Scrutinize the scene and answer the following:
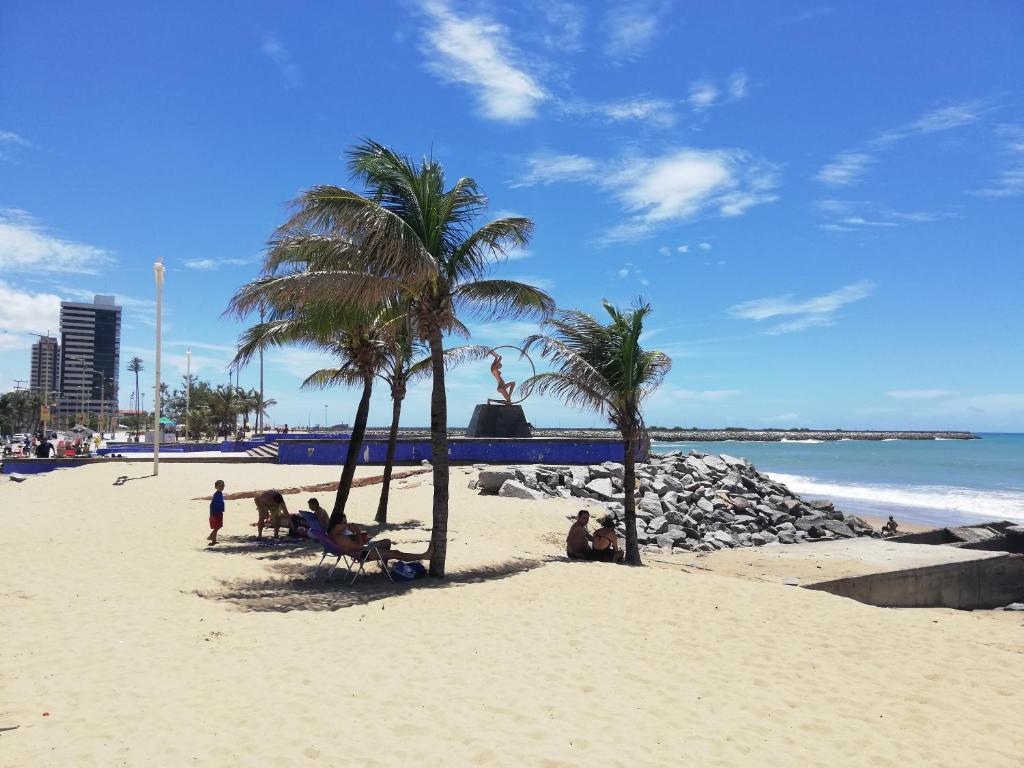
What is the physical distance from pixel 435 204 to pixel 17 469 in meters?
23.8

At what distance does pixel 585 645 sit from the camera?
19.1 feet

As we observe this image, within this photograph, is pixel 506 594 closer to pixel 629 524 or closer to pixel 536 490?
pixel 629 524

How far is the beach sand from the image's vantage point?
3801mm

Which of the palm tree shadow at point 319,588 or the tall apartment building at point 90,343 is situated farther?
the tall apartment building at point 90,343

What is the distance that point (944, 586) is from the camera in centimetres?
1167

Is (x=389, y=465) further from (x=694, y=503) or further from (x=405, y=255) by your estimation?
(x=694, y=503)

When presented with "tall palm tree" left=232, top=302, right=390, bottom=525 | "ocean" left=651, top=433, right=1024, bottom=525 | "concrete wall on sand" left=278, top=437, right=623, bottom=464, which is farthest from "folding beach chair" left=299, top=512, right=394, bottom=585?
"ocean" left=651, top=433, right=1024, bottom=525

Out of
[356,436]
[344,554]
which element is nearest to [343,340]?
[356,436]

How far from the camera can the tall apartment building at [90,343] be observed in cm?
16362

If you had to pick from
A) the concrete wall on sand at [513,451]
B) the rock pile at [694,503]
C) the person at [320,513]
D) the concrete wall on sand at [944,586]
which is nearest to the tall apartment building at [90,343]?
the concrete wall on sand at [513,451]

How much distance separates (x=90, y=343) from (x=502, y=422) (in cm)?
17757

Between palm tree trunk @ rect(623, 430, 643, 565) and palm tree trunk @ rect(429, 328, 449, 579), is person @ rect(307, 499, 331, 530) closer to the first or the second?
palm tree trunk @ rect(429, 328, 449, 579)

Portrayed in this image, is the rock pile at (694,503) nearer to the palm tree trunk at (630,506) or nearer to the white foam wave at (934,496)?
the palm tree trunk at (630,506)

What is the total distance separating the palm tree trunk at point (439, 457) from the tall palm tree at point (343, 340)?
4.83ft
